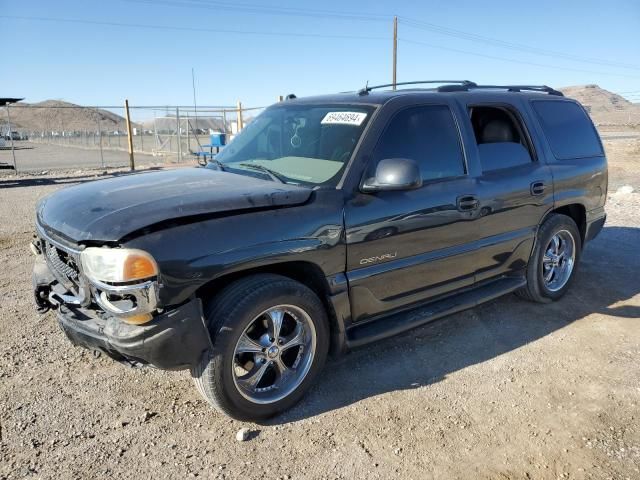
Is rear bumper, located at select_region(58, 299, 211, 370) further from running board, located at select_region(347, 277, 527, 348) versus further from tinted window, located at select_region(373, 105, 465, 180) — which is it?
tinted window, located at select_region(373, 105, 465, 180)

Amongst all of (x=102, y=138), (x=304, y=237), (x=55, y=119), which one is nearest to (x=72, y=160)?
(x=102, y=138)

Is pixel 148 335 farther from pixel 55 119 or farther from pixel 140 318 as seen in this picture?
pixel 55 119

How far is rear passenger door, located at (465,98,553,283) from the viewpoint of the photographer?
13.5 feet

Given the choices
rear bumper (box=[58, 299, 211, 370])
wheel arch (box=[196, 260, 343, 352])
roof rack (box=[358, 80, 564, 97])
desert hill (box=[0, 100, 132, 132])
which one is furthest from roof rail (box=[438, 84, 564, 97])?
desert hill (box=[0, 100, 132, 132])

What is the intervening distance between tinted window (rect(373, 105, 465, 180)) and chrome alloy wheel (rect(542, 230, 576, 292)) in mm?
1664

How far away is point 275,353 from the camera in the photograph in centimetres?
311

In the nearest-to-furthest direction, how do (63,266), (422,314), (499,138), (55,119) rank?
1. (63,266)
2. (422,314)
3. (499,138)
4. (55,119)

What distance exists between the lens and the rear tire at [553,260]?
4.73m

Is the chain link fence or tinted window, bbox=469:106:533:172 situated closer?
tinted window, bbox=469:106:533:172

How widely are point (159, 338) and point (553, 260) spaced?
3915 mm

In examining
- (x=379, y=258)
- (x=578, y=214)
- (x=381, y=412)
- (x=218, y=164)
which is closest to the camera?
(x=381, y=412)

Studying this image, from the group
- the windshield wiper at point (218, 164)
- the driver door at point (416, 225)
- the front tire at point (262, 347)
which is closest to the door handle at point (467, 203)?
the driver door at point (416, 225)

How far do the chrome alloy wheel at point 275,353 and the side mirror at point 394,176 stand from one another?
2.99ft

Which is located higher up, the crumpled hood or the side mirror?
the side mirror
